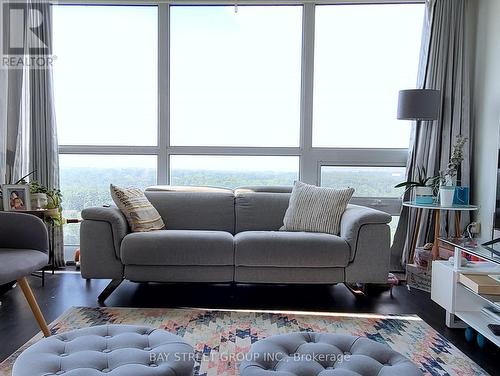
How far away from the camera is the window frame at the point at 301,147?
3.85 meters

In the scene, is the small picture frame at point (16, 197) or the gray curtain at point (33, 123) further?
the gray curtain at point (33, 123)

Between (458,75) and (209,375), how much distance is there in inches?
126

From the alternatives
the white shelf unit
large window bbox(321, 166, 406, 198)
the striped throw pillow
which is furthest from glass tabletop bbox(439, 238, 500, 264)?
the striped throw pillow

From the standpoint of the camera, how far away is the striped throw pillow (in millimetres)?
2984

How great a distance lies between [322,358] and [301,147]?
2.83 m

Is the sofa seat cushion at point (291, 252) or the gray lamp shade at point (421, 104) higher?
the gray lamp shade at point (421, 104)

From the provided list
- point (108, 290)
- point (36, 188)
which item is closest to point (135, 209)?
point (108, 290)

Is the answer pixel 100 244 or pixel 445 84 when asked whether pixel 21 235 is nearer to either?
pixel 100 244

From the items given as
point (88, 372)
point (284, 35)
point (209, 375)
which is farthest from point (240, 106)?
point (88, 372)

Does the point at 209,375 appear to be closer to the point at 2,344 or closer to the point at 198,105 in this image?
the point at 2,344

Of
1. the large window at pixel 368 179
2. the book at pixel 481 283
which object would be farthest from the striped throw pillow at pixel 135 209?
the book at pixel 481 283

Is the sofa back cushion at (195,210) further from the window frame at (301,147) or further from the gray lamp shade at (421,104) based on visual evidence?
the gray lamp shade at (421,104)

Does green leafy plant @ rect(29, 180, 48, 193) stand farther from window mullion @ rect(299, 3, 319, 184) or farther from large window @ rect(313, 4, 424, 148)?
Answer: large window @ rect(313, 4, 424, 148)

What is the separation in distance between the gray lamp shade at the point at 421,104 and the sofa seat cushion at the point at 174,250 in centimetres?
182
